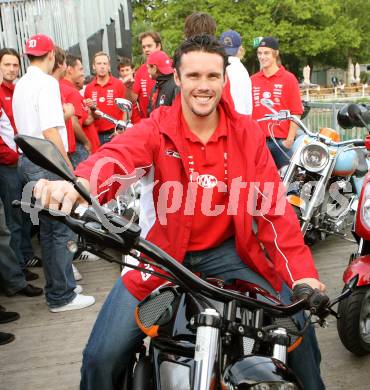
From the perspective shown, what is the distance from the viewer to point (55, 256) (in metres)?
4.79

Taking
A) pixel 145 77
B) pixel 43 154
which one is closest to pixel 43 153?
pixel 43 154

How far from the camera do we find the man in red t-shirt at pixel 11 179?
5293mm

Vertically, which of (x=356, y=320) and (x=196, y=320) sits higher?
(x=196, y=320)

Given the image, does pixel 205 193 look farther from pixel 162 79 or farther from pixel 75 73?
pixel 75 73

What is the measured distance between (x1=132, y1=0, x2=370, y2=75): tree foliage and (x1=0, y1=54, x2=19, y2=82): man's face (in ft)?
119

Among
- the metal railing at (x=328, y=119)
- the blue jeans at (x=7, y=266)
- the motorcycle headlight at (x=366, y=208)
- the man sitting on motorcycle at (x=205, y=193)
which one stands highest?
the man sitting on motorcycle at (x=205, y=193)

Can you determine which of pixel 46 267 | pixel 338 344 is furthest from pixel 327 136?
pixel 46 267

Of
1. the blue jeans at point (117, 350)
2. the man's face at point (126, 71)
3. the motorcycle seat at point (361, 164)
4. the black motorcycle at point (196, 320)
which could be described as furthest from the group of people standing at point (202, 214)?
the man's face at point (126, 71)

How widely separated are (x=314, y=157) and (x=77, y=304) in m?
2.41

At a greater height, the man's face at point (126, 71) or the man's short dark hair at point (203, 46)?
the man's short dark hair at point (203, 46)

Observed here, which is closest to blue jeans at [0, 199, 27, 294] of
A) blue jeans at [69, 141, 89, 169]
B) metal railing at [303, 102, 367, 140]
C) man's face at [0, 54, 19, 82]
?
blue jeans at [69, 141, 89, 169]

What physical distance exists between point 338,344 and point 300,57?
4754 centimetres

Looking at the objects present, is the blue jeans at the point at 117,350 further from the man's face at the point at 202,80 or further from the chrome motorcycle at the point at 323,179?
the chrome motorcycle at the point at 323,179

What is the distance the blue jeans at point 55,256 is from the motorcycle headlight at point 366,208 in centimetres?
237
